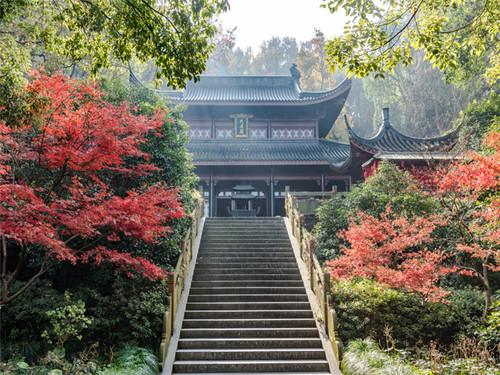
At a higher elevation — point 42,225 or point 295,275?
point 42,225

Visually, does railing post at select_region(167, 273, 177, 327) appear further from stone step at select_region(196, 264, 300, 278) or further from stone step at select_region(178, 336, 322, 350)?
stone step at select_region(196, 264, 300, 278)

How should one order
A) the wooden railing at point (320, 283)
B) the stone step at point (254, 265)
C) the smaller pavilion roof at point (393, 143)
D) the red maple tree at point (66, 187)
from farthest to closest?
the smaller pavilion roof at point (393, 143)
the stone step at point (254, 265)
the wooden railing at point (320, 283)
the red maple tree at point (66, 187)

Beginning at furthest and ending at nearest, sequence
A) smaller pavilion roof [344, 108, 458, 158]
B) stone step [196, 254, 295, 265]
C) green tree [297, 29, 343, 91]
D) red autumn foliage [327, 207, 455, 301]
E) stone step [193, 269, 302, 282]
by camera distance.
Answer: green tree [297, 29, 343, 91] → smaller pavilion roof [344, 108, 458, 158] → stone step [196, 254, 295, 265] → stone step [193, 269, 302, 282] → red autumn foliage [327, 207, 455, 301]

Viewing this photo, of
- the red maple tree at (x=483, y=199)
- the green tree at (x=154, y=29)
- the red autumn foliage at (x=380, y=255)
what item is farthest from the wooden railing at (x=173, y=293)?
the red maple tree at (x=483, y=199)

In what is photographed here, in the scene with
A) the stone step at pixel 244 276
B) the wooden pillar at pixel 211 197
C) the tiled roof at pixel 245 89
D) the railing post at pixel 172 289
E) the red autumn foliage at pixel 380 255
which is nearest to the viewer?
the railing post at pixel 172 289

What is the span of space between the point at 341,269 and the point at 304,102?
12.0 metres

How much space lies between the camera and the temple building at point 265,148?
17.5 m

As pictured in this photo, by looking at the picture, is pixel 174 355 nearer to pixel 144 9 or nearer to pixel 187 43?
pixel 187 43

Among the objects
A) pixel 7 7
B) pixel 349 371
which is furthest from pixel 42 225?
pixel 349 371

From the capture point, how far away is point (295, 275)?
30.3ft

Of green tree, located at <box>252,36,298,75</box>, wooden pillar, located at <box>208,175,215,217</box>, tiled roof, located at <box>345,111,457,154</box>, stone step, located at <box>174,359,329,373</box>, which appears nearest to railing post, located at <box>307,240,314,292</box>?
stone step, located at <box>174,359,329,373</box>

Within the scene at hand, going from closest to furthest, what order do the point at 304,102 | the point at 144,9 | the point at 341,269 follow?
the point at 144,9
the point at 341,269
the point at 304,102

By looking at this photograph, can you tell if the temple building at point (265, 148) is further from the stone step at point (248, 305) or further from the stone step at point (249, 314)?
the stone step at point (249, 314)

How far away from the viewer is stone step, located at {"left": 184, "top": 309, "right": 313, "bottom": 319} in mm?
7773
